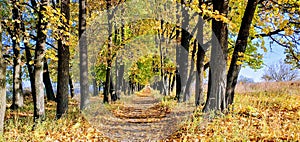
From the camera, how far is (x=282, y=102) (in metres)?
11.6

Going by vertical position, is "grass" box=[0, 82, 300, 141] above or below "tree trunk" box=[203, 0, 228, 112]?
below

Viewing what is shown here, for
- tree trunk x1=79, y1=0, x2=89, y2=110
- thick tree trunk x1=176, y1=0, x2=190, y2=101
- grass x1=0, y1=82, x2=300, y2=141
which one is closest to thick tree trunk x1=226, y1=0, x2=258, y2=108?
grass x1=0, y1=82, x2=300, y2=141

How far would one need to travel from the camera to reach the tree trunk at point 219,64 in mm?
9391

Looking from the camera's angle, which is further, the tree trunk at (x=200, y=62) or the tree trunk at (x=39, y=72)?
the tree trunk at (x=200, y=62)

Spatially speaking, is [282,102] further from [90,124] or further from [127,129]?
[90,124]

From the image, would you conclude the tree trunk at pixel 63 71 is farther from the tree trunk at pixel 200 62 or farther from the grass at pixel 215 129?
the tree trunk at pixel 200 62

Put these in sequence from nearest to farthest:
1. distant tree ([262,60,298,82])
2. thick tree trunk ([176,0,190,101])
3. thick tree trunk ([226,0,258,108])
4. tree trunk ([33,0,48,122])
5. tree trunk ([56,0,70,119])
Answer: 1. tree trunk ([33,0,48,122])
2. thick tree trunk ([226,0,258,108])
3. tree trunk ([56,0,70,119])
4. thick tree trunk ([176,0,190,101])
5. distant tree ([262,60,298,82])

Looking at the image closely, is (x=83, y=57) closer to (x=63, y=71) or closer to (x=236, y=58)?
(x=63, y=71)

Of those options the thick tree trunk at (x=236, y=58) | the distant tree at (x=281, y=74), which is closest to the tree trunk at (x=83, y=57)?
the thick tree trunk at (x=236, y=58)

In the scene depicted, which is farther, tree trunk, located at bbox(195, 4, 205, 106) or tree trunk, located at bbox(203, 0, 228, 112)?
tree trunk, located at bbox(195, 4, 205, 106)

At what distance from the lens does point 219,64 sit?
9.39 metres

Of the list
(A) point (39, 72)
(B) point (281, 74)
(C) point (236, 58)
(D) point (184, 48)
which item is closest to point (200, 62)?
(D) point (184, 48)

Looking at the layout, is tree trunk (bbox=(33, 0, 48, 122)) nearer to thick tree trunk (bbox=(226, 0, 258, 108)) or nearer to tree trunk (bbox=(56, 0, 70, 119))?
tree trunk (bbox=(56, 0, 70, 119))

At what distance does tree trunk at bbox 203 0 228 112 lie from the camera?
939 centimetres
